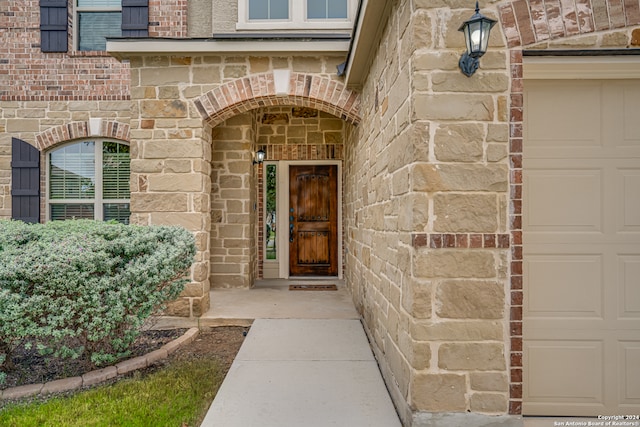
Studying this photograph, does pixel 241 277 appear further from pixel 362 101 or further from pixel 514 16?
pixel 514 16

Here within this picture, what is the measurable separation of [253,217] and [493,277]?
4.87 metres

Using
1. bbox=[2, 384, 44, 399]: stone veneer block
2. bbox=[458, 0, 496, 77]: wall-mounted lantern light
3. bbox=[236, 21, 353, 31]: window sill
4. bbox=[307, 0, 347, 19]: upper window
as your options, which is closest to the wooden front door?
bbox=[236, 21, 353, 31]: window sill

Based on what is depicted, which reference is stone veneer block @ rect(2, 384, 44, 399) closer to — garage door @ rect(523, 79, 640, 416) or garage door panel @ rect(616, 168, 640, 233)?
garage door @ rect(523, 79, 640, 416)

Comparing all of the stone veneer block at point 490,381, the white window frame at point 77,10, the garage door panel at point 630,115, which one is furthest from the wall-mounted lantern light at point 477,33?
the white window frame at point 77,10

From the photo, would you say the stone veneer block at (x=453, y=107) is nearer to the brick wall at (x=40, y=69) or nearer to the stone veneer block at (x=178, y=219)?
the stone veneer block at (x=178, y=219)

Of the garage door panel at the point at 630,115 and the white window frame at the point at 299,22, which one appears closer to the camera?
the garage door panel at the point at 630,115

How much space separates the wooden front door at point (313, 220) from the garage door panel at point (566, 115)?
4.75m

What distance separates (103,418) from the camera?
96.7 inches

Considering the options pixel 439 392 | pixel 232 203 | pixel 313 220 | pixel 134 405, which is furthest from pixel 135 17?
pixel 439 392

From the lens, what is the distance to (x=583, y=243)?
2.42 metres

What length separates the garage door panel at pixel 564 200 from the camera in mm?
2424

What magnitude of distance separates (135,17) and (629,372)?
7.02 metres

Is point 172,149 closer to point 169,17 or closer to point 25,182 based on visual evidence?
point 169,17

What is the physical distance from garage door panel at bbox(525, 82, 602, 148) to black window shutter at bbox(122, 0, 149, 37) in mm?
5534
